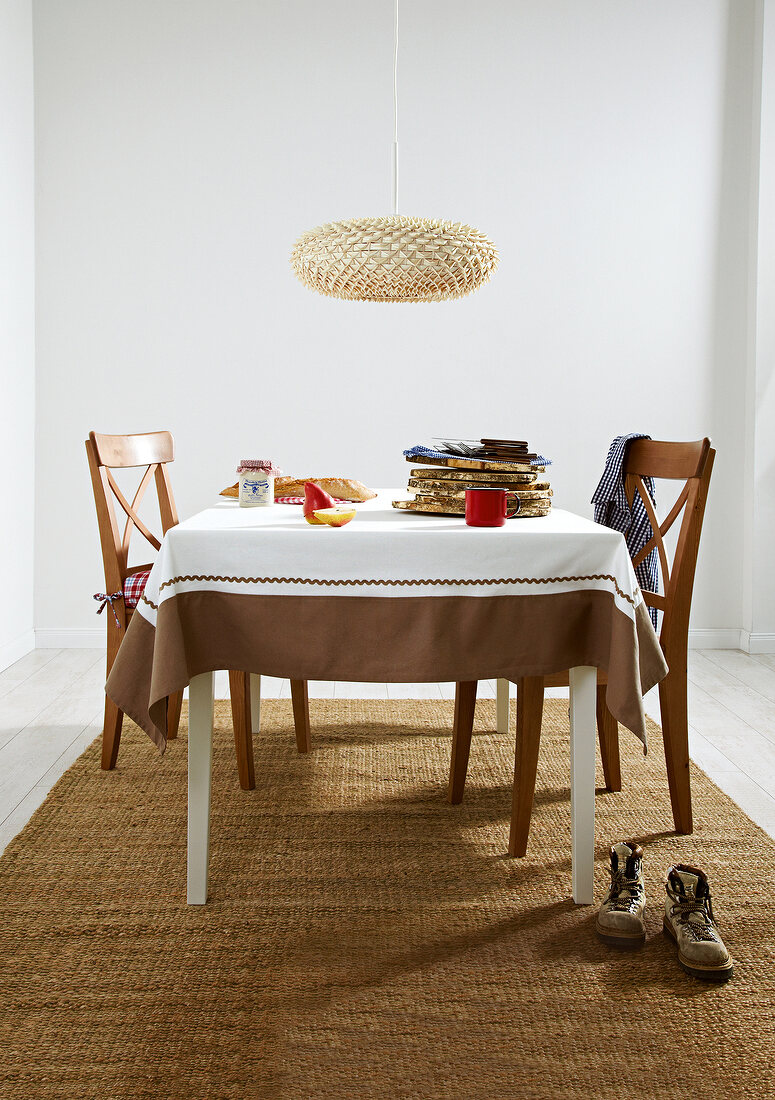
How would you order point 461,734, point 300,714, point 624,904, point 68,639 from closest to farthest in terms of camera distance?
point 624,904 → point 461,734 → point 300,714 → point 68,639

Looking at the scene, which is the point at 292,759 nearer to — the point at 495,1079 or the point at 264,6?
the point at 495,1079

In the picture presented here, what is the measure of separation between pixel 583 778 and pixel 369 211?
2.79 m

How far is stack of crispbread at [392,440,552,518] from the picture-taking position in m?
1.94

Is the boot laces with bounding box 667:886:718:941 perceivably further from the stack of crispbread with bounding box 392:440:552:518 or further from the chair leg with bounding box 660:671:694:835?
the stack of crispbread with bounding box 392:440:552:518

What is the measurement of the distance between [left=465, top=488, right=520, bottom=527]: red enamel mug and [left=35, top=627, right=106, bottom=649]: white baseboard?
2535 mm

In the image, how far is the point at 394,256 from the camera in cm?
203

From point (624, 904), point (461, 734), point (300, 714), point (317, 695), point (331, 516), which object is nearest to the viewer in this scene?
point (624, 904)

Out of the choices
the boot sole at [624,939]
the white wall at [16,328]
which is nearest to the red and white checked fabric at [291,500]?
the boot sole at [624,939]

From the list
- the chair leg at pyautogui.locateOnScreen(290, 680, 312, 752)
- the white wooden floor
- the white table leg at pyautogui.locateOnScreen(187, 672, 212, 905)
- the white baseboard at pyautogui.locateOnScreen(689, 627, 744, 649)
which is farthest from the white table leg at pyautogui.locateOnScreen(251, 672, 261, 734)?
the white baseboard at pyautogui.locateOnScreen(689, 627, 744, 649)

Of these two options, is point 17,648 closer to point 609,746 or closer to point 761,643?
point 609,746

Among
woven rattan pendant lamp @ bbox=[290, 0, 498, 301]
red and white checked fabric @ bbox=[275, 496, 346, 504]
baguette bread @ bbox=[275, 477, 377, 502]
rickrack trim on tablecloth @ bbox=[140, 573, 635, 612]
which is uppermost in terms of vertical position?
woven rattan pendant lamp @ bbox=[290, 0, 498, 301]

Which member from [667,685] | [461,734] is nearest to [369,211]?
[461,734]

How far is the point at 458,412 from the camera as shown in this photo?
3826 millimetres

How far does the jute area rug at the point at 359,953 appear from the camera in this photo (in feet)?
4.21
